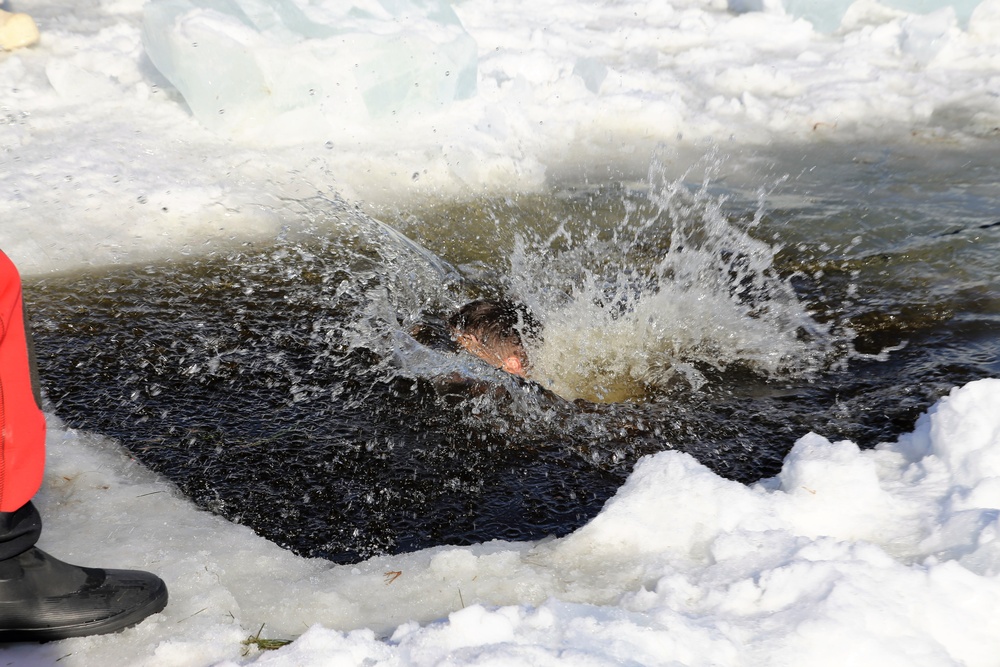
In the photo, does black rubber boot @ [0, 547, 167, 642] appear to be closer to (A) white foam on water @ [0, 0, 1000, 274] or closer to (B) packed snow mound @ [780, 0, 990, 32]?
(A) white foam on water @ [0, 0, 1000, 274]

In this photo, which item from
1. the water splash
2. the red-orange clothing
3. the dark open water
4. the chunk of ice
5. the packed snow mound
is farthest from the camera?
the packed snow mound

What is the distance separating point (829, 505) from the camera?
2107 mm

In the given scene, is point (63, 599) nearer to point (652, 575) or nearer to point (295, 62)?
point (652, 575)

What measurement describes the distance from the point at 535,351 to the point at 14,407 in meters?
2.46

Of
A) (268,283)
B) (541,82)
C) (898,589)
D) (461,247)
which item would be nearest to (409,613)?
(898,589)

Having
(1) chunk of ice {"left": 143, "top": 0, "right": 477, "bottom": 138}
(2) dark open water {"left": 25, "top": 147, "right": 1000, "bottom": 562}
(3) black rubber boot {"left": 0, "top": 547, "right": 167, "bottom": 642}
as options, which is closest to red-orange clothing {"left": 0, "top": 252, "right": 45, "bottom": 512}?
(3) black rubber boot {"left": 0, "top": 547, "right": 167, "bottom": 642}

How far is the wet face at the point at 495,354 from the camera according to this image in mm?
3600

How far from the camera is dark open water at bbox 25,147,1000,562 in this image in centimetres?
264

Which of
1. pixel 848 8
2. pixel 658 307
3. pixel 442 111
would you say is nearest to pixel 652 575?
pixel 658 307

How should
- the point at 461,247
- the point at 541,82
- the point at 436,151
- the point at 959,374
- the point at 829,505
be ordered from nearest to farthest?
the point at 829,505, the point at 959,374, the point at 461,247, the point at 436,151, the point at 541,82

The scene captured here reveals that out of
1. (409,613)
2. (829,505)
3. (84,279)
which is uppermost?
(829,505)

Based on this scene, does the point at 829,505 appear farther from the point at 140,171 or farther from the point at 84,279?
the point at 140,171

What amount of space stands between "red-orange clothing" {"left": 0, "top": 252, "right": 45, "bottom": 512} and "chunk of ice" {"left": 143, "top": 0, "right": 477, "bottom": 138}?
163 inches

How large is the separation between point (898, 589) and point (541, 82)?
5.56 meters
